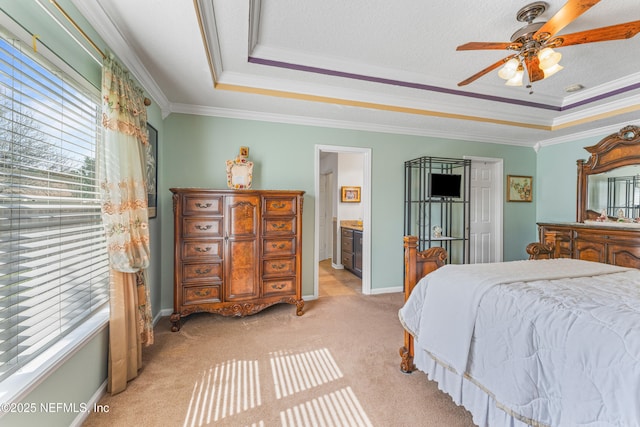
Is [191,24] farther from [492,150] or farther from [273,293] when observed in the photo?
[492,150]

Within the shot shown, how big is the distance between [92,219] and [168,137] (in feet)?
5.53

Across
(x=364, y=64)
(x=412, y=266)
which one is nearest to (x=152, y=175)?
(x=364, y=64)

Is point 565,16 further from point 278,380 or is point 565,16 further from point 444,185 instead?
point 278,380

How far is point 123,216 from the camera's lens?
1.79 m

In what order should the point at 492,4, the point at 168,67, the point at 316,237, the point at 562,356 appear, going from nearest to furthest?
the point at 562,356, the point at 492,4, the point at 168,67, the point at 316,237

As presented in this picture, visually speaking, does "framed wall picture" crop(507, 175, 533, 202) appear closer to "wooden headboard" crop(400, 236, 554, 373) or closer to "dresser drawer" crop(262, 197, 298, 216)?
"wooden headboard" crop(400, 236, 554, 373)

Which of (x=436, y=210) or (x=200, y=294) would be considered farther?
(x=436, y=210)

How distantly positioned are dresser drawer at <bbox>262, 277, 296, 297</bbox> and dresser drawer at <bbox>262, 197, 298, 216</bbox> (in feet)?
2.43

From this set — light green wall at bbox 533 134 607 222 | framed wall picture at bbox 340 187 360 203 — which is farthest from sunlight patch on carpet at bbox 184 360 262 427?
light green wall at bbox 533 134 607 222

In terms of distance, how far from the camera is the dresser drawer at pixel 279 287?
295 cm

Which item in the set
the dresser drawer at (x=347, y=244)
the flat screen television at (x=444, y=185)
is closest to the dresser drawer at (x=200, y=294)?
the dresser drawer at (x=347, y=244)

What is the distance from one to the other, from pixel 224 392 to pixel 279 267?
4.42ft

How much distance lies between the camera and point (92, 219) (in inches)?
68.7

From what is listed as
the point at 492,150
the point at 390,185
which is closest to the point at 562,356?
the point at 390,185
